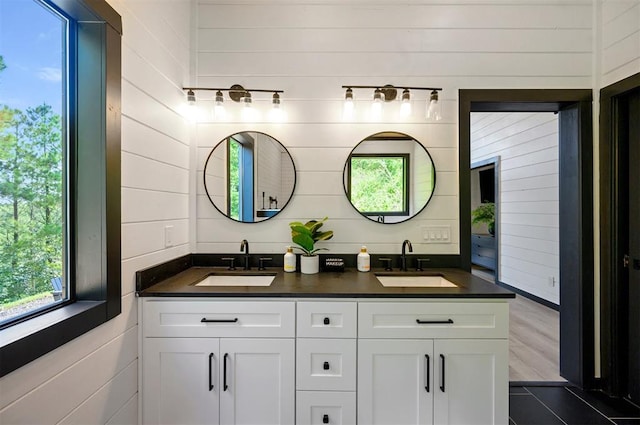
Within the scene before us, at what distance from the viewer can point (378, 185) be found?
2227 mm

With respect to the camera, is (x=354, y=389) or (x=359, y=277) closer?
(x=354, y=389)

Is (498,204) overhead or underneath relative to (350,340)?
overhead

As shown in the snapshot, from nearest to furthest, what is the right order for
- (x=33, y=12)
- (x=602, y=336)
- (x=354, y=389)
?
(x=33, y=12) → (x=354, y=389) → (x=602, y=336)

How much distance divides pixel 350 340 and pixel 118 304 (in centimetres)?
116

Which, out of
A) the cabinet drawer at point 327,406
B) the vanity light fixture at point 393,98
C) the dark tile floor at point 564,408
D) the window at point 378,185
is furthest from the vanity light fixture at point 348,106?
the dark tile floor at point 564,408

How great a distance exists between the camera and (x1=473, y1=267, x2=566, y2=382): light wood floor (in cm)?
236

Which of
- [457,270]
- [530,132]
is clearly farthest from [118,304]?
[530,132]

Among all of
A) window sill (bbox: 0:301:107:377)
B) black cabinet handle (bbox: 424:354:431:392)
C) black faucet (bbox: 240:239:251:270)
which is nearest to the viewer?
window sill (bbox: 0:301:107:377)

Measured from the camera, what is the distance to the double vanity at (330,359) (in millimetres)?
1569

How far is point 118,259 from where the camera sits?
1.42 metres

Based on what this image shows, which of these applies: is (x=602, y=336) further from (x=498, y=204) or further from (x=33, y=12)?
(x=33, y=12)

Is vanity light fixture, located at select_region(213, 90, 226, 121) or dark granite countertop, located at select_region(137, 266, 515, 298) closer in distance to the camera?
dark granite countertop, located at select_region(137, 266, 515, 298)

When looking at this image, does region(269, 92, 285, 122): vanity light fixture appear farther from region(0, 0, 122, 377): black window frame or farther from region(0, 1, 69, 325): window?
region(0, 1, 69, 325): window

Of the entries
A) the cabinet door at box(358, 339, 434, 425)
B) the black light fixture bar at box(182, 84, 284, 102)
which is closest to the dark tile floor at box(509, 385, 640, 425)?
the cabinet door at box(358, 339, 434, 425)
